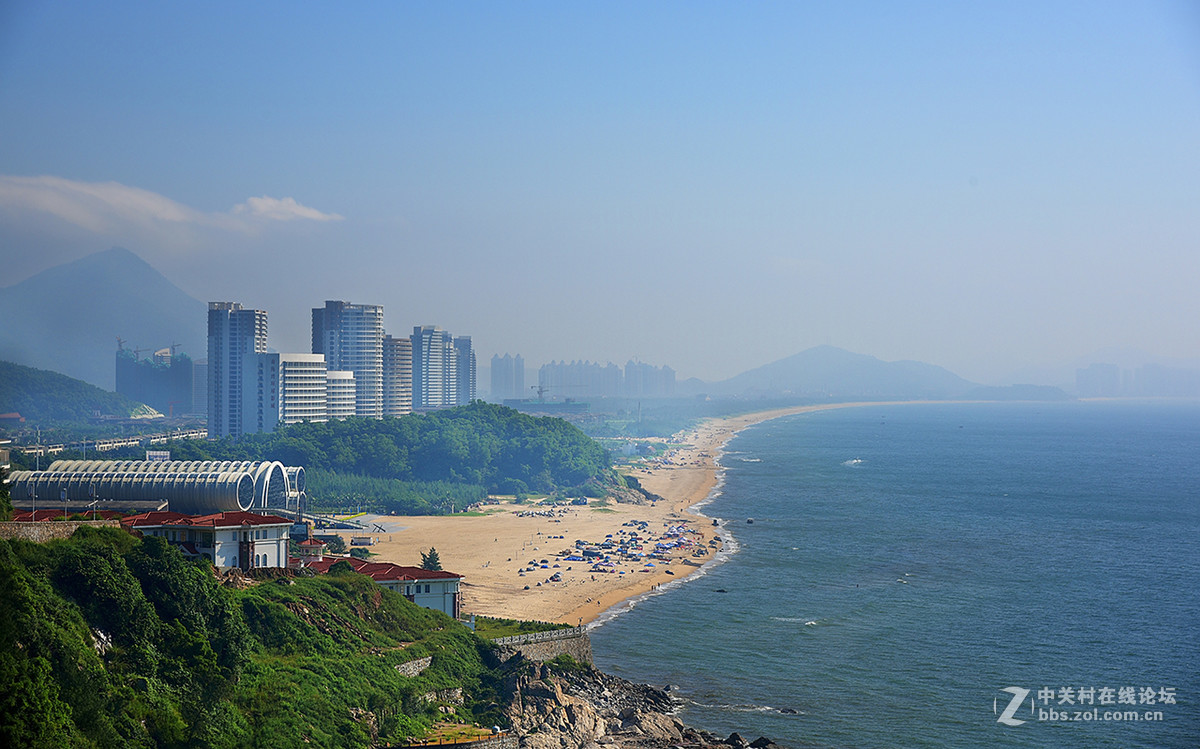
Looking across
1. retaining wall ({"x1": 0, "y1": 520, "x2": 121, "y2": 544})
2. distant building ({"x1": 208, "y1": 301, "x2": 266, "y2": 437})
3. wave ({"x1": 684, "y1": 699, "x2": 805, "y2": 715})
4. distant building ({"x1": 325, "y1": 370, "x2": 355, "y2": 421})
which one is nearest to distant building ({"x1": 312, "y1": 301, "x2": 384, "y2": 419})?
distant building ({"x1": 325, "y1": 370, "x2": 355, "y2": 421})

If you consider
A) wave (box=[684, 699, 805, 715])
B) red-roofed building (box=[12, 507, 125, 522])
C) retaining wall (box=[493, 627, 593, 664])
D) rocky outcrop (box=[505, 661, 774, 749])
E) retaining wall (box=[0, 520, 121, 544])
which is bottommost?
wave (box=[684, 699, 805, 715])

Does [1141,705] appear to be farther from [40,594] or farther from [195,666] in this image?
[40,594]

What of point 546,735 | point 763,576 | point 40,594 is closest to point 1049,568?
point 763,576

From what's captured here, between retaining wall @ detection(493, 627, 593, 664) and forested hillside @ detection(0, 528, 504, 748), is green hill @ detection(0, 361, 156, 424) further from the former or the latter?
forested hillside @ detection(0, 528, 504, 748)

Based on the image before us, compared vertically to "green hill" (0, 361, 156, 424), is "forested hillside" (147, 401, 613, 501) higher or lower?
lower

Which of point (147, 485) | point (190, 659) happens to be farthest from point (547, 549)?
point (190, 659)

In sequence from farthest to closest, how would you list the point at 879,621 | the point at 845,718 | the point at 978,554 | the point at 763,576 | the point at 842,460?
the point at 842,460 < the point at 978,554 < the point at 763,576 < the point at 879,621 < the point at 845,718

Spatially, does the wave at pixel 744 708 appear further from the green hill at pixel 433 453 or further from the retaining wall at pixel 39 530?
the green hill at pixel 433 453
